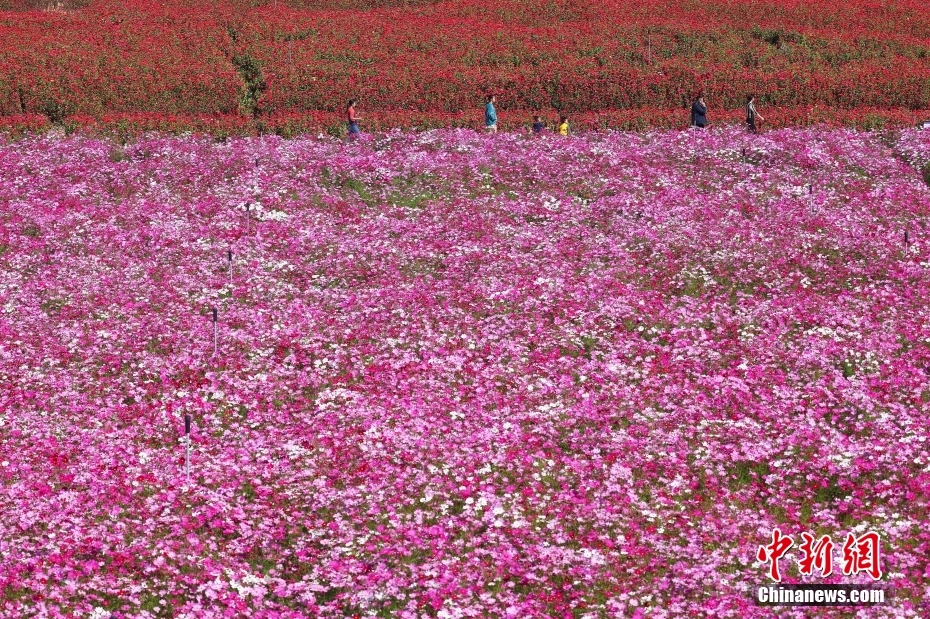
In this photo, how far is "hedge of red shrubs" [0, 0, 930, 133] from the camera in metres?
39.6

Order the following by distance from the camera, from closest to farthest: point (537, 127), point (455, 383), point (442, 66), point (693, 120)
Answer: point (455, 383) → point (537, 127) → point (693, 120) → point (442, 66)

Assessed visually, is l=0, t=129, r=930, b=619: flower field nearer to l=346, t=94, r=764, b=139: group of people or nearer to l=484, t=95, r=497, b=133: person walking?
l=346, t=94, r=764, b=139: group of people

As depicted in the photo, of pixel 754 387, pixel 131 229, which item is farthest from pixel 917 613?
pixel 131 229

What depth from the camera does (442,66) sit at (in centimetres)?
4538

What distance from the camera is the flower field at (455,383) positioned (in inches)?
488

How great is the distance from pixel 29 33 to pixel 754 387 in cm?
4327

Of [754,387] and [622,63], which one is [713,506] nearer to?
[754,387]

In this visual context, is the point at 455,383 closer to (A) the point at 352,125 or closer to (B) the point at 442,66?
(A) the point at 352,125

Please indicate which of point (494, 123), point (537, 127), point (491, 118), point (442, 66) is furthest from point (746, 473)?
point (442, 66)

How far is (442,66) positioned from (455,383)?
30.5m

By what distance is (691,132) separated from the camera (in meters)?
33.9

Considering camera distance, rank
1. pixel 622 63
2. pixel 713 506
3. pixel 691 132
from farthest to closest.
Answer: pixel 622 63, pixel 691 132, pixel 713 506

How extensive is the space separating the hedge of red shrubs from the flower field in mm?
10896

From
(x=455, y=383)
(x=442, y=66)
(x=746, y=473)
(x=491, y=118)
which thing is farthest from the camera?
(x=442, y=66)
